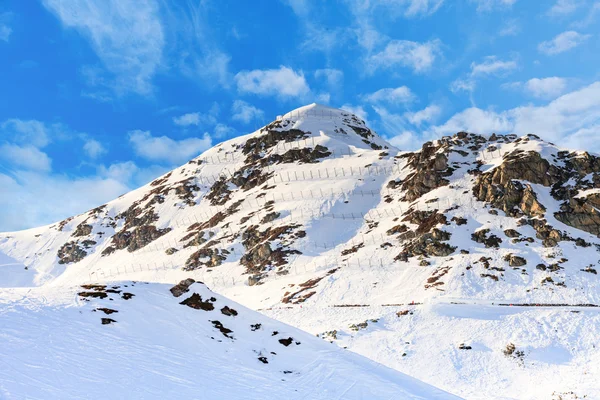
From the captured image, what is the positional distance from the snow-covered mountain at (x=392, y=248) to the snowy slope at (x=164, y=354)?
3965 mm

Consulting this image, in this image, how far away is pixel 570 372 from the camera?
98.6 ft

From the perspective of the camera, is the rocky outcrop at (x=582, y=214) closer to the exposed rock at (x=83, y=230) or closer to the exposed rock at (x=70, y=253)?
the exposed rock at (x=70, y=253)

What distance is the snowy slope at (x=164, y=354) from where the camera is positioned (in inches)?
522

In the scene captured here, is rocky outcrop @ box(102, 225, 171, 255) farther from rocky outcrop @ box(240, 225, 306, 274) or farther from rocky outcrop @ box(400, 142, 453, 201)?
rocky outcrop @ box(400, 142, 453, 201)

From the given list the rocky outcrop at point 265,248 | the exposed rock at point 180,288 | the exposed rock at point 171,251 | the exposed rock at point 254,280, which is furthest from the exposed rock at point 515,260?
the exposed rock at point 171,251

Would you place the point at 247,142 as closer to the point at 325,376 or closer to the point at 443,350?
the point at 443,350

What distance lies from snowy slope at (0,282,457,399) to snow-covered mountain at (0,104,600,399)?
3965 millimetres

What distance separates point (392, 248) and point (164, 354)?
54163 millimetres

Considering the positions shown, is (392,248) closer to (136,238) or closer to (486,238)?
(486,238)

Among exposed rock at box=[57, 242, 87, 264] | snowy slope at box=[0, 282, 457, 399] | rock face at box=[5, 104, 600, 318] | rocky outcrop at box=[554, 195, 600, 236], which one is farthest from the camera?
exposed rock at box=[57, 242, 87, 264]

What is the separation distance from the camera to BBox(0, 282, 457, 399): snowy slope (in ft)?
43.5

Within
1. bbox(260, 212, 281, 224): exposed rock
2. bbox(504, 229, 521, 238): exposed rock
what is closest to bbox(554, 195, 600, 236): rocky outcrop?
bbox(504, 229, 521, 238): exposed rock

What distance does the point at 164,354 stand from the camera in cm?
1708

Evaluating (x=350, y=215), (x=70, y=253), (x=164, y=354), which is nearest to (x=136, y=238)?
(x=70, y=253)
